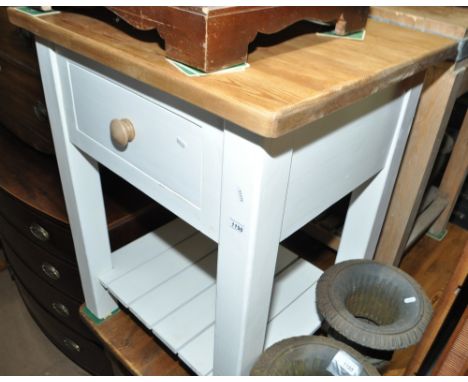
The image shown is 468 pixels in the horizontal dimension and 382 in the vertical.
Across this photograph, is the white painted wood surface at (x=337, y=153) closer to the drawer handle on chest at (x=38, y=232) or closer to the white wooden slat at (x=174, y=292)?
the white wooden slat at (x=174, y=292)

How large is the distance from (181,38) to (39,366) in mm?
1243

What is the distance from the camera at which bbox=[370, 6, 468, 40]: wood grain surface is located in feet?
1.94

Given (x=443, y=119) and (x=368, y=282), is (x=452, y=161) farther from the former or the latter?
(x=368, y=282)

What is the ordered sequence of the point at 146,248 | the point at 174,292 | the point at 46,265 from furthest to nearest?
the point at 46,265
the point at 146,248
the point at 174,292

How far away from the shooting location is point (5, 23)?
90 centimetres

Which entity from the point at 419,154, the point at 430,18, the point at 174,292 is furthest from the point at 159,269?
the point at 430,18

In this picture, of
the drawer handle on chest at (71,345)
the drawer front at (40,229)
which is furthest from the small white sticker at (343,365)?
the drawer handle on chest at (71,345)

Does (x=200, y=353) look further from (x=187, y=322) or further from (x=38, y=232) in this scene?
(x=38, y=232)

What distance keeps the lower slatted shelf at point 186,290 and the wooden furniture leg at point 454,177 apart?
0.46m

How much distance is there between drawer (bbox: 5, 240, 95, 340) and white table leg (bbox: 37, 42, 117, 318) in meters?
0.20

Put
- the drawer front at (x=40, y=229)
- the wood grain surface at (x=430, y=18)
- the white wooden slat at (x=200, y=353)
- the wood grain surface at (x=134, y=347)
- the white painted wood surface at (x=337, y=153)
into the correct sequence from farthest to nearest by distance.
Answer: the drawer front at (x=40, y=229), the wood grain surface at (x=134, y=347), the white wooden slat at (x=200, y=353), the wood grain surface at (x=430, y=18), the white painted wood surface at (x=337, y=153)

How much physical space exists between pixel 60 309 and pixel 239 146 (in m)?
0.91

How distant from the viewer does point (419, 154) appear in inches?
30.0

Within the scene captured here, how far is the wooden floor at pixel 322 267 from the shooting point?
2.73ft
